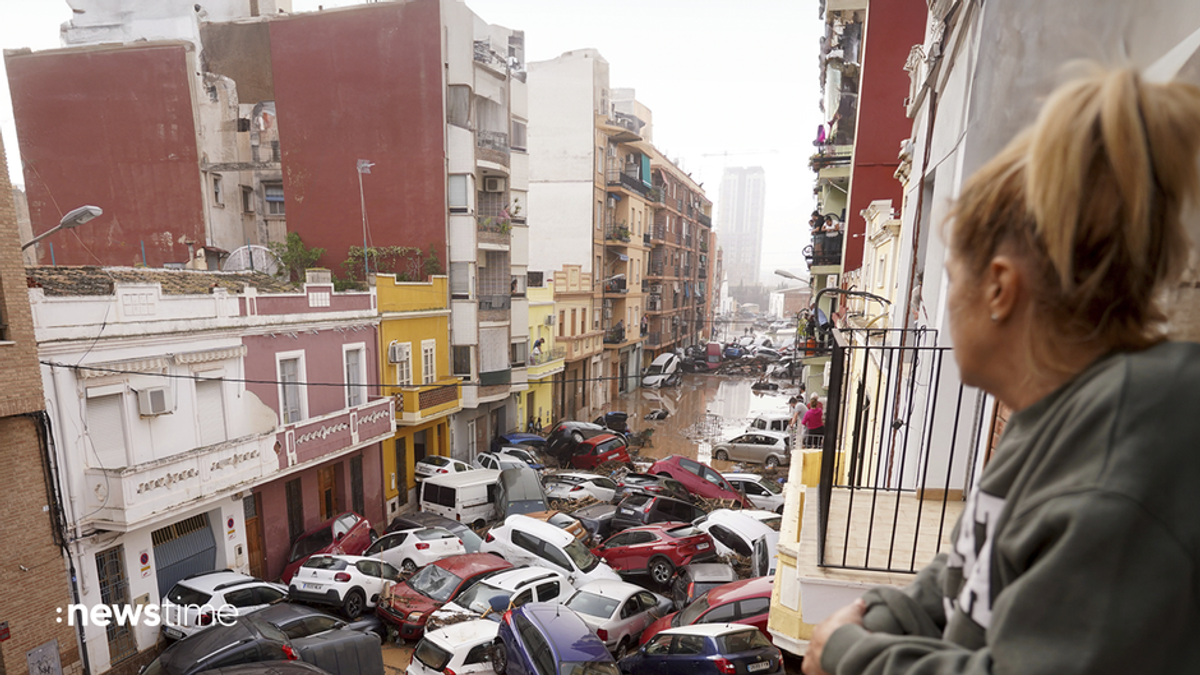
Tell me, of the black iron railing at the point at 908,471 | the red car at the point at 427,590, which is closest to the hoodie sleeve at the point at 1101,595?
the black iron railing at the point at 908,471

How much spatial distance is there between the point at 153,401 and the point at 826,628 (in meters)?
14.3

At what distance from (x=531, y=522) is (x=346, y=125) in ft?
52.0

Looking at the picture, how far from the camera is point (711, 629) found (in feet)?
29.9

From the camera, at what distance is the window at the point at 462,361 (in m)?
22.8

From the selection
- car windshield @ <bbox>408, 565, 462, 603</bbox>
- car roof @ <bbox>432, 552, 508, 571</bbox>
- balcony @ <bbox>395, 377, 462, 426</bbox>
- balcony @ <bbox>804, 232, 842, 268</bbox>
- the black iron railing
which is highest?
balcony @ <bbox>804, 232, 842, 268</bbox>

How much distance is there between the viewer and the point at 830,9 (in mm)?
20891

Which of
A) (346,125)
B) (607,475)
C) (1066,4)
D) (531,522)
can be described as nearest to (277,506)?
(531,522)

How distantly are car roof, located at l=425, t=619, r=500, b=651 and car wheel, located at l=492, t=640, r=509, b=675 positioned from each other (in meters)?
0.19

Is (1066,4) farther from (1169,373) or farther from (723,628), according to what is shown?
(723,628)

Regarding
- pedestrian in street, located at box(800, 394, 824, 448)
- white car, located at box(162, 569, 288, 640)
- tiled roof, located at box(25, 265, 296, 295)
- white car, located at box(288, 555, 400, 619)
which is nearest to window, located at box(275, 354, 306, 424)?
tiled roof, located at box(25, 265, 296, 295)

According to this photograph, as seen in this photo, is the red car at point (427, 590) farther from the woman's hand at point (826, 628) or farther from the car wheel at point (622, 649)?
the woman's hand at point (826, 628)

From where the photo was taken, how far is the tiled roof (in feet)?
37.9

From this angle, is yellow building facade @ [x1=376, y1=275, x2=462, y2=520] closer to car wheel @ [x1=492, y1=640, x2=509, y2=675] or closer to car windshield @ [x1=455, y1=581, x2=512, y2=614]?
car windshield @ [x1=455, y1=581, x2=512, y2=614]

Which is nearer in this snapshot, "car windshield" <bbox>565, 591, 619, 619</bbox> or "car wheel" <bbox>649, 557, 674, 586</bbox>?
"car windshield" <bbox>565, 591, 619, 619</bbox>
